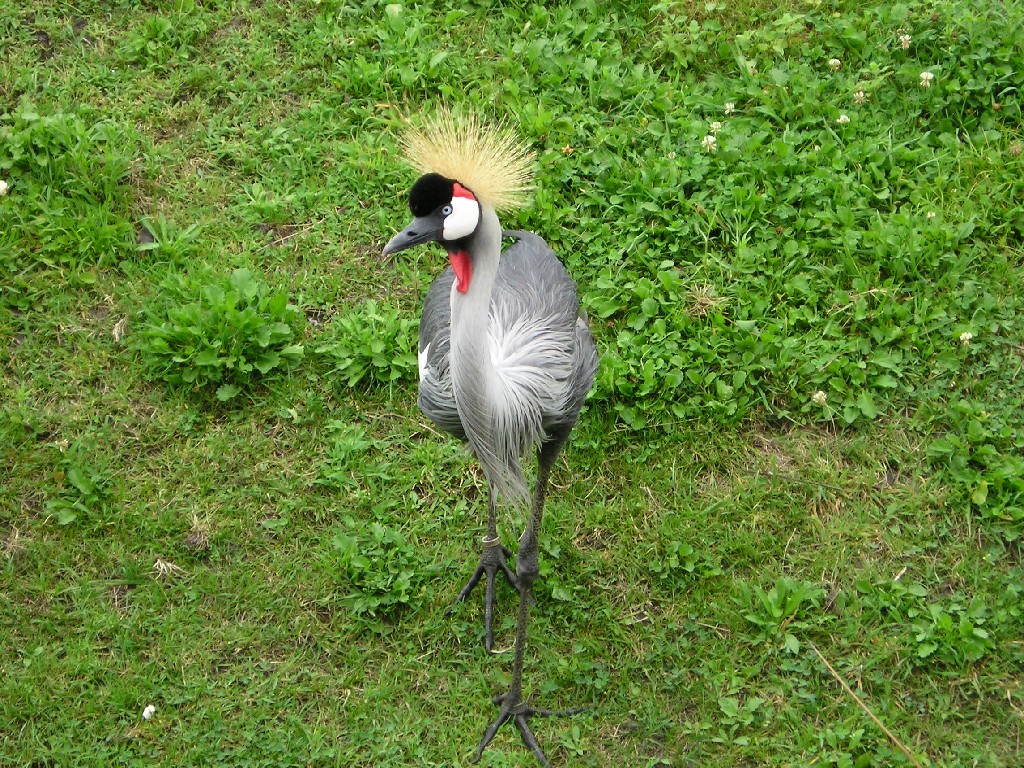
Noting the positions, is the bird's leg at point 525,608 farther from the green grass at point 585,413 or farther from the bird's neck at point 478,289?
the bird's neck at point 478,289

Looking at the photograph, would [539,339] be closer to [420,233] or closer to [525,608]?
[420,233]

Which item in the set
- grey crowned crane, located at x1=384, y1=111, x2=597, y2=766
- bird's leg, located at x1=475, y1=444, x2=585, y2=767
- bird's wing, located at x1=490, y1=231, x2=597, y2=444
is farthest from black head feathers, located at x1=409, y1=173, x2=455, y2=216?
bird's leg, located at x1=475, y1=444, x2=585, y2=767

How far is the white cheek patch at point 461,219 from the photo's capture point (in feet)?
9.48

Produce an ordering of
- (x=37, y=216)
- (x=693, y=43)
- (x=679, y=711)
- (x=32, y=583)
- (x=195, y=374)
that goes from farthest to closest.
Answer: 1. (x=693, y=43)
2. (x=37, y=216)
3. (x=195, y=374)
4. (x=32, y=583)
5. (x=679, y=711)

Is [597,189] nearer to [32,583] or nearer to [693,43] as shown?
[693,43]

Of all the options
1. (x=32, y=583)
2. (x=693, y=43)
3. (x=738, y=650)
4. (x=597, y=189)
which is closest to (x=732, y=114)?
(x=693, y=43)

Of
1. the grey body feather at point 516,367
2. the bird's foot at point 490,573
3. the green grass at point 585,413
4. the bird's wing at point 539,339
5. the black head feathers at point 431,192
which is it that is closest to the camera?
the black head feathers at point 431,192

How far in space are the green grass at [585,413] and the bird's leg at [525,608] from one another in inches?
2.6

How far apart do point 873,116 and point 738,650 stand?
9.28 ft

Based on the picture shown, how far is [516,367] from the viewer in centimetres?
344

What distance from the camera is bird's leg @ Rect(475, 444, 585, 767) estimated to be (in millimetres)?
3688

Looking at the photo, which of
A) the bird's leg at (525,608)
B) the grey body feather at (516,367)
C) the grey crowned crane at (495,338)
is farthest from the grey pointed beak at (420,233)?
the bird's leg at (525,608)

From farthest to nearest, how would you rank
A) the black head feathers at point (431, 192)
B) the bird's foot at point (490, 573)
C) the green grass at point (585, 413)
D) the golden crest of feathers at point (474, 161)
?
1. the bird's foot at point (490, 573)
2. the green grass at point (585, 413)
3. the golden crest of feathers at point (474, 161)
4. the black head feathers at point (431, 192)

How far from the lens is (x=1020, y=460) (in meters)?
4.12
